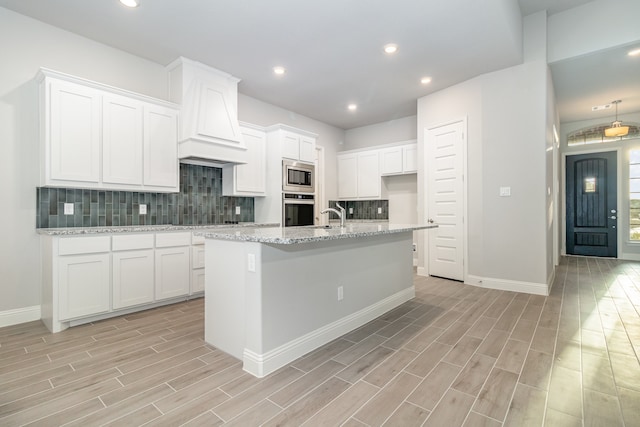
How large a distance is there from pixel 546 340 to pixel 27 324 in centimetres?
467

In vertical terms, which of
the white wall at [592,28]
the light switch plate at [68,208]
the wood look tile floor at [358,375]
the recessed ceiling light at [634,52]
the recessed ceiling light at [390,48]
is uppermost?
the white wall at [592,28]

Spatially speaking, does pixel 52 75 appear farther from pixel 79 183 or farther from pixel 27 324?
pixel 27 324

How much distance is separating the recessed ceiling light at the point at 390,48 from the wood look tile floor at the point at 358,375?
2.98 m

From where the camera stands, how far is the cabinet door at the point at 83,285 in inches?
109

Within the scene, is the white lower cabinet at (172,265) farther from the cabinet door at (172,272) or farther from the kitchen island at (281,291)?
the kitchen island at (281,291)

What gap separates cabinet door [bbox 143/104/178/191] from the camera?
11.5 ft

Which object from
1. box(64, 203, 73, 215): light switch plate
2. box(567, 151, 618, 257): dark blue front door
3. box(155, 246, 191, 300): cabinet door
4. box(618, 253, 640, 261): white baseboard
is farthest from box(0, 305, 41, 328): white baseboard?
box(618, 253, 640, 261): white baseboard

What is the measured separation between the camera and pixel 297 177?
514 cm

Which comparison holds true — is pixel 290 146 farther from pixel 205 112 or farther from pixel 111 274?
pixel 111 274

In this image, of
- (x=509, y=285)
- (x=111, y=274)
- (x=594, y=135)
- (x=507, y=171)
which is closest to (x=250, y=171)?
(x=111, y=274)

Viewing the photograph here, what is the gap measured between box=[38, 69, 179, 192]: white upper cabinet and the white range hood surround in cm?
17

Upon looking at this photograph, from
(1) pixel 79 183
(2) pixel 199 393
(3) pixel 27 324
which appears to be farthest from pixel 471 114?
(3) pixel 27 324

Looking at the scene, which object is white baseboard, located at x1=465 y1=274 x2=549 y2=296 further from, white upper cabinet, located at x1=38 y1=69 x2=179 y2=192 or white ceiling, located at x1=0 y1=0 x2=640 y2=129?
white upper cabinet, located at x1=38 y1=69 x2=179 y2=192

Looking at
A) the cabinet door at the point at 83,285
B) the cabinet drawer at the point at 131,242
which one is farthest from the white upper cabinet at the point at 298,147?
the cabinet door at the point at 83,285
